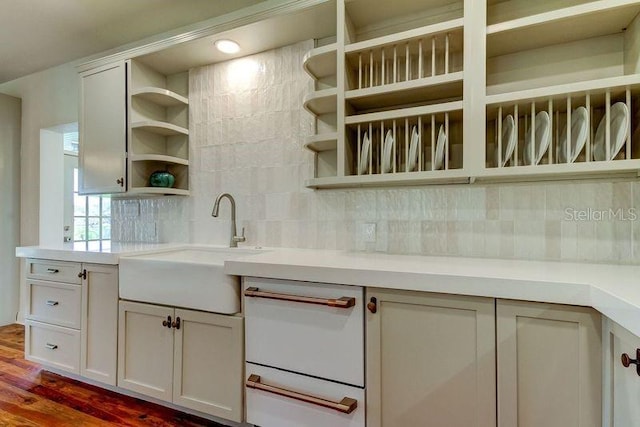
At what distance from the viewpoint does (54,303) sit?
2107 millimetres

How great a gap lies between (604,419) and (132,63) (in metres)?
2.91

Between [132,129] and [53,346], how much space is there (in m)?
1.47

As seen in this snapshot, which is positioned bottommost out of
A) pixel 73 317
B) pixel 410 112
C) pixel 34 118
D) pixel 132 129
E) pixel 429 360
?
pixel 73 317

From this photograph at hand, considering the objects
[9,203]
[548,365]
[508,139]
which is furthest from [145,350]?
[9,203]

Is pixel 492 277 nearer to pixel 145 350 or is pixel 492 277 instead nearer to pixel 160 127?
pixel 145 350

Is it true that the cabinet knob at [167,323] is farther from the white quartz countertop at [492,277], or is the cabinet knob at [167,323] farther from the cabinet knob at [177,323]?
the white quartz countertop at [492,277]

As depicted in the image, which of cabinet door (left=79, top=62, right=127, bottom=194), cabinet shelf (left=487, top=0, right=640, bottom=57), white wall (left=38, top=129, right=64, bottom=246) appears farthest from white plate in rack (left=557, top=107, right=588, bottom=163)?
white wall (left=38, top=129, right=64, bottom=246)

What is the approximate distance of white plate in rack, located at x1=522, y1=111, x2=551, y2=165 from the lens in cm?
136

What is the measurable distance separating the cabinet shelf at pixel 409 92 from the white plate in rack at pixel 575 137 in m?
0.48

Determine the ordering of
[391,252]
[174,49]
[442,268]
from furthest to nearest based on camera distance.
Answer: [174,49] < [391,252] < [442,268]

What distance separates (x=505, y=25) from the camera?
1.39 metres

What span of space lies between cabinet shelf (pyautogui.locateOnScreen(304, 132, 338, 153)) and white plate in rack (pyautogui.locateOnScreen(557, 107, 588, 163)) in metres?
0.98

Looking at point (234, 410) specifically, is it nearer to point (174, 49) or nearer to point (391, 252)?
point (391, 252)

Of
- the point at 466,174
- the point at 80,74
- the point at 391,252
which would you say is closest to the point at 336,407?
the point at 391,252
